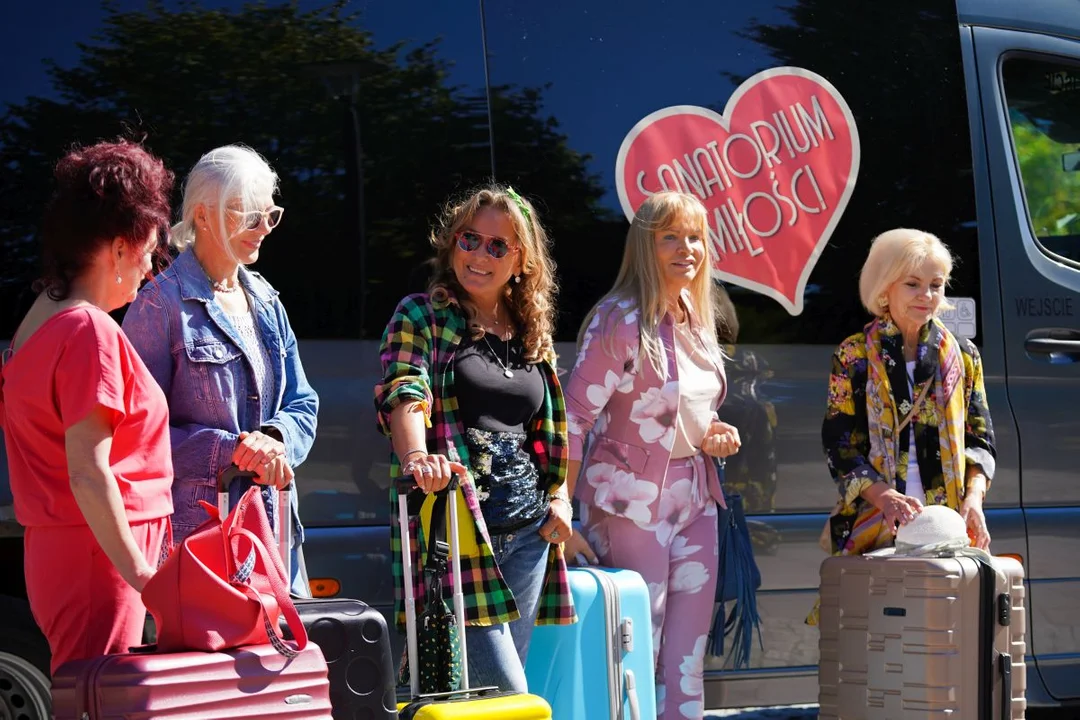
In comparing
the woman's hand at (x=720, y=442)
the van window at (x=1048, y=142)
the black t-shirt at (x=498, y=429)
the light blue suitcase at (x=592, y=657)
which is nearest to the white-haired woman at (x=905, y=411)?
the woman's hand at (x=720, y=442)

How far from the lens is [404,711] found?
3324 mm

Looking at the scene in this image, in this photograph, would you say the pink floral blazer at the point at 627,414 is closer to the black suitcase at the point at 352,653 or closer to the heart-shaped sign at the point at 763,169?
the heart-shaped sign at the point at 763,169

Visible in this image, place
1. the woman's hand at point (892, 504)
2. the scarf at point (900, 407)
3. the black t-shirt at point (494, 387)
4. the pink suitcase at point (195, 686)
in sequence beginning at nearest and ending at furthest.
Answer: the pink suitcase at point (195, 686)
the black t-shirt at point (494, 387)
the woman's hand at point (892, 504)
the scarf at point (900, 407)

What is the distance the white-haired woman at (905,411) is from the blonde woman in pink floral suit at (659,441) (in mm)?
469

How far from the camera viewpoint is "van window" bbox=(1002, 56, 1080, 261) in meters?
5.05

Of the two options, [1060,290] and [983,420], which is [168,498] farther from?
[1060,290]

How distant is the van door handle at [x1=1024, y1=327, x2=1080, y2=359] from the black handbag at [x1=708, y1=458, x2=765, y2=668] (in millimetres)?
1215

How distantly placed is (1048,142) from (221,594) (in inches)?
139

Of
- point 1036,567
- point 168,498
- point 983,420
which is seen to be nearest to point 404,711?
point 168,498

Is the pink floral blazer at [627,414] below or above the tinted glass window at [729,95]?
below

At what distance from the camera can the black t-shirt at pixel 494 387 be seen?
12.3 feet

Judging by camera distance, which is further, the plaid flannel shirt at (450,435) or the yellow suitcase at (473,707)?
the plaid flannel shirt at (450,435)

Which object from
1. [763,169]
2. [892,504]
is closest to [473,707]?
[892,504]

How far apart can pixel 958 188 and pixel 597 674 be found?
215 centimetres
